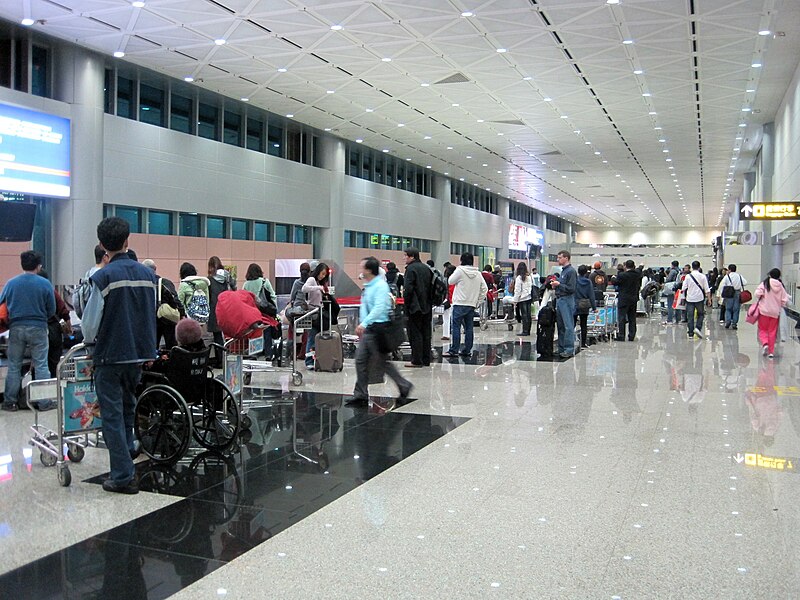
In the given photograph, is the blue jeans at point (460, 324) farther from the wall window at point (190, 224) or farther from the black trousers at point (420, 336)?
the wall window at point (190, 224)

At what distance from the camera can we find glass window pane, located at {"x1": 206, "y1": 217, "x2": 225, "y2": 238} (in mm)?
19031

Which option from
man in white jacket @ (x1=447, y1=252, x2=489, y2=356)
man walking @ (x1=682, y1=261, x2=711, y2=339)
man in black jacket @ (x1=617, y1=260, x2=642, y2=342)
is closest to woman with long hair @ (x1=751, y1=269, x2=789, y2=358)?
man in black jacket @ (x1=617, y1=260, x2=642, y2=342)

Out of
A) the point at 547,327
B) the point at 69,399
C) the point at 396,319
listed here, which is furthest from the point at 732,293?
the point at 69,399

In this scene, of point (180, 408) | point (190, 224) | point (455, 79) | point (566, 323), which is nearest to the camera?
point (180, 408)

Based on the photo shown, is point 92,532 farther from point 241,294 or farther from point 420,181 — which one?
point 420,181

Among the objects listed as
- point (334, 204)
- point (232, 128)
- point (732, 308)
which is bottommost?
point (732, 308)

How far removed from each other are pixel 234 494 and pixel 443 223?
2968 centimetres

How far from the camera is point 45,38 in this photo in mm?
13969

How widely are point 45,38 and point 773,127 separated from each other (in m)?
18.8

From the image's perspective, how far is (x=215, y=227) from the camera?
19297mm

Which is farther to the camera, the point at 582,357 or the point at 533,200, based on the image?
the point at 533,200

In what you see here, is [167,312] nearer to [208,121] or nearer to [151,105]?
[151,105]

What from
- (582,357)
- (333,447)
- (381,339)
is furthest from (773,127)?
(333,447)

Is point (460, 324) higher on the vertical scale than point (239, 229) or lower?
lower
